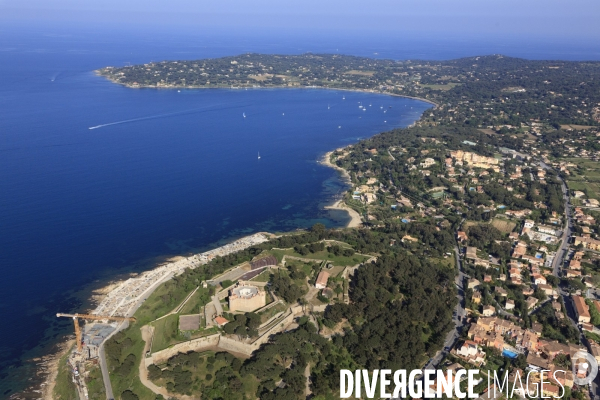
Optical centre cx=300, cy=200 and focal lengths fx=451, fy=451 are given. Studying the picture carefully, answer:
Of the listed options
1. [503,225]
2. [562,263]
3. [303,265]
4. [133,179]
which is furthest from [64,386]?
[503,225]

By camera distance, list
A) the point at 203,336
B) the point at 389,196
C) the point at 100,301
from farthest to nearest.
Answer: the point at 389,196
the point at 100,301
the point at 203,336

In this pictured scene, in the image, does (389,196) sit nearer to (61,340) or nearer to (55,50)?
(61,340)

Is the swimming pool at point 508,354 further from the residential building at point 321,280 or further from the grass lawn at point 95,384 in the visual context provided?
the grass lawn at point 95,384

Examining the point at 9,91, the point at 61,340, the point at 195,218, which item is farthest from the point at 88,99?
the point at 61,340

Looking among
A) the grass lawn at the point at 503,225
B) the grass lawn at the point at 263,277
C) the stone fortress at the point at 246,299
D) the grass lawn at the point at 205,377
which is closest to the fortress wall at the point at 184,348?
the grass lawn at the point at 205,377

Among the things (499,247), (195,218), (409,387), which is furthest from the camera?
(195,218)

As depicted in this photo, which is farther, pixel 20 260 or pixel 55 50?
pixel 55 50

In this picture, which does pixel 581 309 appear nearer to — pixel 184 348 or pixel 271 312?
pixel 271 312
